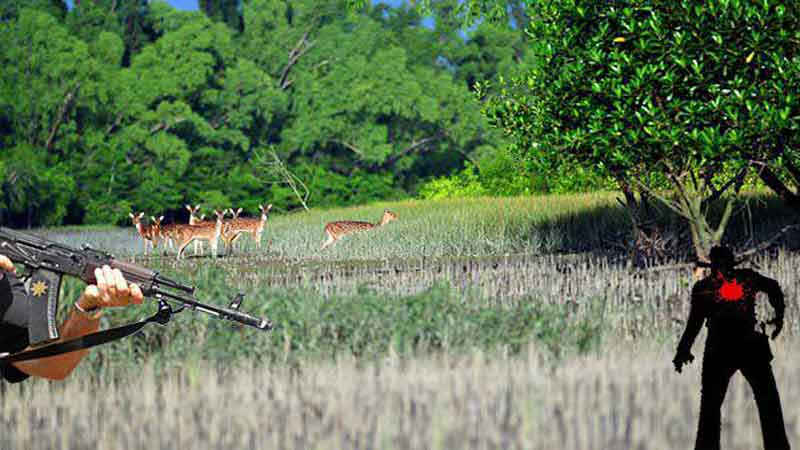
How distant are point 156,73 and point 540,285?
117ft

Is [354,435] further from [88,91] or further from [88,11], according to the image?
[88,11]

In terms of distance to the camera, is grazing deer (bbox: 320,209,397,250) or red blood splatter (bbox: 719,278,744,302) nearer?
red blood splatter (bbox: 719,278,744,302)

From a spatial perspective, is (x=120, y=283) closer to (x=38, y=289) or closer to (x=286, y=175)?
(x=38, y=289)

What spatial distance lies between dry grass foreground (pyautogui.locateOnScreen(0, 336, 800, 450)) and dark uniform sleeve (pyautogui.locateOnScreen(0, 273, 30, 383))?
166cm

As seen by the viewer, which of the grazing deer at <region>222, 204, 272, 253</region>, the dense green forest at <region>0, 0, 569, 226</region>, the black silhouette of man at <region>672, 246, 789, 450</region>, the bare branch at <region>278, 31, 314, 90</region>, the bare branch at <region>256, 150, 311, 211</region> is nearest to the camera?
the black silhouette of man at <region>672, 246, 789, 450</region>

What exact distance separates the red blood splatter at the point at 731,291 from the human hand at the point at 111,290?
249 cm

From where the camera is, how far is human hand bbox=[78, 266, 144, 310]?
376 cm

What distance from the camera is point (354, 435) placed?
548cm

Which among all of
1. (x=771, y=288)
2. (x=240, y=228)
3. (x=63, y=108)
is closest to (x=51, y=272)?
(x=771, y=288)

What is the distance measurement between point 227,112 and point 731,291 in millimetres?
45857

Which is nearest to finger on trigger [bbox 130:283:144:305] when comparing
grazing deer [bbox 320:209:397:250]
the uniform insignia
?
the uniform insignia

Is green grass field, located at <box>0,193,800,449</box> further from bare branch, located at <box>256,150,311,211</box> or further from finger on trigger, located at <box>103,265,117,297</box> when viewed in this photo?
bare branch, located at <box>256,150,311,211</box>

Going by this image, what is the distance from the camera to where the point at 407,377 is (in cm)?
677

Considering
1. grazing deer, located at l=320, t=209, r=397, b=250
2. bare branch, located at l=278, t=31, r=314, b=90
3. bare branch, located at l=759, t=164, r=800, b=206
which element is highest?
bare branch, located at l=278, t=31, r=314, b=90
